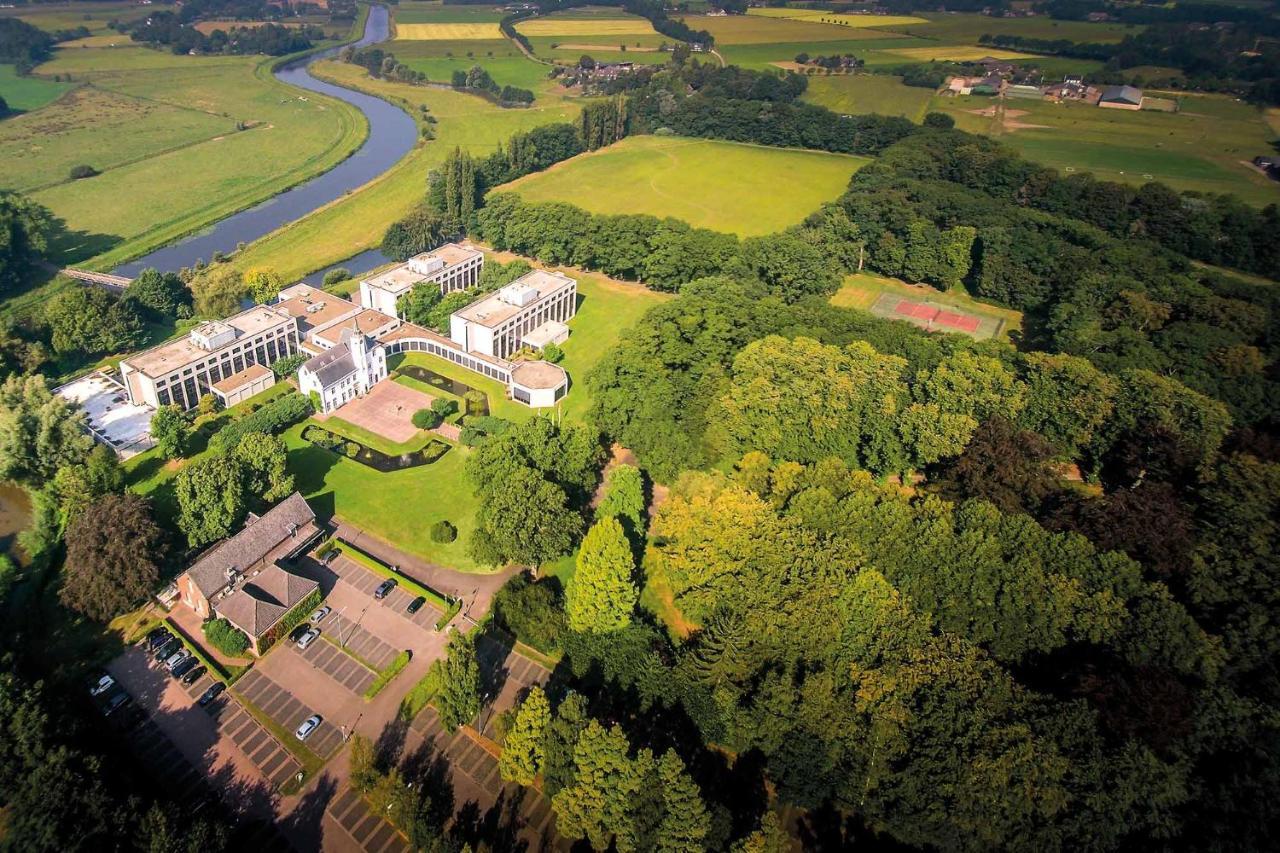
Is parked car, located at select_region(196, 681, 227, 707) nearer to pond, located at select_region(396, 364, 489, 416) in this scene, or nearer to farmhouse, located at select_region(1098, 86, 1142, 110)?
pond, located at select_region(396, 364, 489, 416)

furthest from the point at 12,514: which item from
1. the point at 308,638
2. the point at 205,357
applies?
the point at 308,638

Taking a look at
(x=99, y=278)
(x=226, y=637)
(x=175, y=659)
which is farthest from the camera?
(x=99, y=278)

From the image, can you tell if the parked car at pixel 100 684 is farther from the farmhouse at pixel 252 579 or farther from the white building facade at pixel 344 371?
the white building facade at pixel 344 371

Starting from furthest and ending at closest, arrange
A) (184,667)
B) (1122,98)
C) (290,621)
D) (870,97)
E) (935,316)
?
(870,97)
(1122,98)
(935,316)
(290,621)
(184,667)

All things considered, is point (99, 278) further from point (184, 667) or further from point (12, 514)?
point (184, 667)

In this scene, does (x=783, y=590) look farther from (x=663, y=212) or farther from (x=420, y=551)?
(x=663, y=212)

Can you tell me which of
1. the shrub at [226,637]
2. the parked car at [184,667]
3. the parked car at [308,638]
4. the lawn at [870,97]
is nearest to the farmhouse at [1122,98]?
the lawn at [870,97]

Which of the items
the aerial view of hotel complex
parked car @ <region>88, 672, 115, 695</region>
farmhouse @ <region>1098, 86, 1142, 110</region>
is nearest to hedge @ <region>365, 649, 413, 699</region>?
the aerial view of hotel complex
